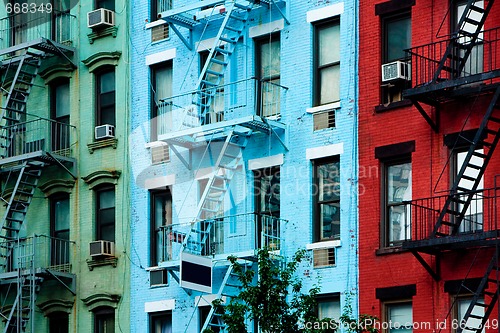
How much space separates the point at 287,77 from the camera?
1374 inches

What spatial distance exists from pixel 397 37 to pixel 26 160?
11594 millimetres

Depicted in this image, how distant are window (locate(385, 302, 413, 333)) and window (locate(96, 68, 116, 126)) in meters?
10.7

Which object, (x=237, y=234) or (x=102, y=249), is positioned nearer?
(x=237, y=234)

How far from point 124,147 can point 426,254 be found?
10235 millimetres

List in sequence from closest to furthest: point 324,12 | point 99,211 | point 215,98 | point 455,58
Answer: point 455,58 < point 324,12 < point 215,98 < point 99,211

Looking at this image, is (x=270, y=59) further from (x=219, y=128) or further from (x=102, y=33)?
(x=102, y=33)

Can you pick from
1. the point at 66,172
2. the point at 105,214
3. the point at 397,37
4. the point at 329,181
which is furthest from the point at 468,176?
the point at 66,172

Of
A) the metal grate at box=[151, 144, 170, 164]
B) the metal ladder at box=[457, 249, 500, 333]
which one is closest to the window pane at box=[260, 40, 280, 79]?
the metal grate at box=[151, 144, 170, 164]

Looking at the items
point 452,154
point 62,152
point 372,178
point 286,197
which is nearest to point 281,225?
point 286,197

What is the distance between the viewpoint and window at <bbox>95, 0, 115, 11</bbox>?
4020 cm

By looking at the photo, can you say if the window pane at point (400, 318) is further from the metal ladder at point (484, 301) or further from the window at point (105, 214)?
the window at point (105, 214)

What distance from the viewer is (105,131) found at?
38719 millimetres

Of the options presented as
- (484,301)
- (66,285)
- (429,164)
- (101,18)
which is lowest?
(484,301)

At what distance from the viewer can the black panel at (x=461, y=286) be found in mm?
30219
